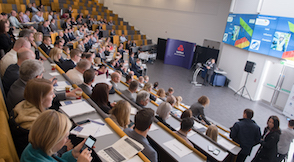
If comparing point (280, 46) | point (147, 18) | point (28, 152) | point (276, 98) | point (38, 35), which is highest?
point (147, 18)

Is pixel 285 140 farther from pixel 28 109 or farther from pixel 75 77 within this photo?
pixel 28 109

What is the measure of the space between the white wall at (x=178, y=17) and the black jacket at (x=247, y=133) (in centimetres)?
894

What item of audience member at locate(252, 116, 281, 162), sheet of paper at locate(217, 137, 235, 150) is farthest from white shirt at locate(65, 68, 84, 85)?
audience member at locate(252, 116, 281, 162)

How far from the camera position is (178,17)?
43.1 feet

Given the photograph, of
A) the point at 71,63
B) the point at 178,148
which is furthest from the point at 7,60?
the point at 178,148

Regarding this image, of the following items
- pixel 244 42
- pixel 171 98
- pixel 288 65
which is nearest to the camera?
pixel 171 98

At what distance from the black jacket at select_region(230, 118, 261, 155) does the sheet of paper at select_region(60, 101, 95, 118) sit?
2911mm

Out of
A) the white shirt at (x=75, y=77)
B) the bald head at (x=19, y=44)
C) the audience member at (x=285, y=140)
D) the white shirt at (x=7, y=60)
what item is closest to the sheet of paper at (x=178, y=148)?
the white shirt at (x=75, y=77)

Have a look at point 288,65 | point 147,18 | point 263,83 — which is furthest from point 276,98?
point 147,18

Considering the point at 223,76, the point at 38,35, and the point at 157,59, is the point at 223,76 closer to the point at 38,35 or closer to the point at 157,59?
the point at 157,59

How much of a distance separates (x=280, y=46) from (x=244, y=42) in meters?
1.57

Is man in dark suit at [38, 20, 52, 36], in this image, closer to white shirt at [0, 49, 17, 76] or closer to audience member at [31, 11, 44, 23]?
audience member at [31, 11, 44, 23]

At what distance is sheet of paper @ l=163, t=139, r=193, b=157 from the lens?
229cm

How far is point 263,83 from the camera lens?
26.8ft
